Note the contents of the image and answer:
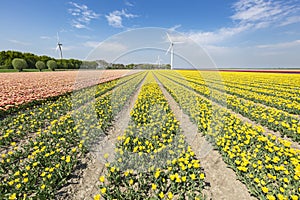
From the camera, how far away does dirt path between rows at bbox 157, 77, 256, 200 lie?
141 inches

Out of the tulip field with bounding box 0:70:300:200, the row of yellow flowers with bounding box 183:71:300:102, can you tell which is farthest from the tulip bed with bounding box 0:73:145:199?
the row of yellow flowers with bounding box 183:71:300:102

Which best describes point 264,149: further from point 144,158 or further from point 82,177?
point 82,177

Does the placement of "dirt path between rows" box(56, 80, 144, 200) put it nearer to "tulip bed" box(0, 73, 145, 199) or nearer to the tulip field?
the tulip field

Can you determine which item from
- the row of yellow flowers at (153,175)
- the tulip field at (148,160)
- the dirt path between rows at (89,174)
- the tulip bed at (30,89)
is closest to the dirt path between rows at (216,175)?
the tulip field at (148,160)

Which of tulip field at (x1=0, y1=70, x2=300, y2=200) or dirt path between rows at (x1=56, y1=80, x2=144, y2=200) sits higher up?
tulip field at (x1=0, y1=70, x2=300, y2=200)

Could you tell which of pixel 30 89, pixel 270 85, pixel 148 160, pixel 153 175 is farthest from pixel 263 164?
pixel 270 85

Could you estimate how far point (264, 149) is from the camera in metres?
4.82

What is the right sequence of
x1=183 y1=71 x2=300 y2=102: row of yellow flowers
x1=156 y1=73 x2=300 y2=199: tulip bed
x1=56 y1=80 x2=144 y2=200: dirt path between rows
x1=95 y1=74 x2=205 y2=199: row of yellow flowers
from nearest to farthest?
x1=156 y1=73 x2=300 y2=199: tulip bed → x1=95 y1=74 x2=205 y2=199: row of yellow flowers → x1=56 y1=80 x2=144 y2=200: dirt path between rows → x1=183 y1=71 x2=300 y2=102: row of yellow flowers

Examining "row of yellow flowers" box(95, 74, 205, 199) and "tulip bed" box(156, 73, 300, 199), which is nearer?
"tulip bed" box(156, 73, 300, 199)

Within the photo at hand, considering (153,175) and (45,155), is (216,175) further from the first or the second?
(45,155)

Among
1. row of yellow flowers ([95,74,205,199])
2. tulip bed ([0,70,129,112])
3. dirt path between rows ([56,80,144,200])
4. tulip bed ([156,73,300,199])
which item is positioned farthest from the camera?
tulip bed ([0,70,129,112])

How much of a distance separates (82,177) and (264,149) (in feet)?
17.0

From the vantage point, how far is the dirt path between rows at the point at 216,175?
3572 millimetres

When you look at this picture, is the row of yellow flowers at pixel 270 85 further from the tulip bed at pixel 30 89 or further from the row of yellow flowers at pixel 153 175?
the tulip bed at pixel 30 89
